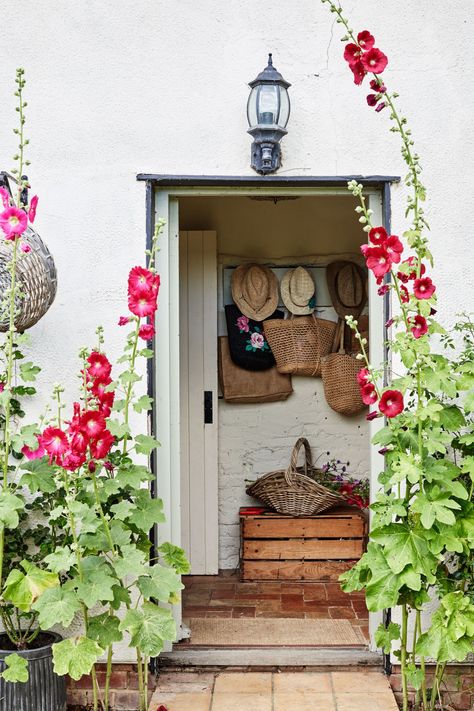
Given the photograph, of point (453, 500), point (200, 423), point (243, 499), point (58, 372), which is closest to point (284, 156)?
point (58, 372)

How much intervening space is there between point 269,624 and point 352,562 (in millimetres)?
1011

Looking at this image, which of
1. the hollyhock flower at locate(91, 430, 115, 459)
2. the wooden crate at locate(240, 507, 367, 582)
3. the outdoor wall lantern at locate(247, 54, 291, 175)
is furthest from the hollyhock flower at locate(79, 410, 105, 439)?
the wooden crate at locate(240, 507, 367, 582)

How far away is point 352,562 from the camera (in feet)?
18.1

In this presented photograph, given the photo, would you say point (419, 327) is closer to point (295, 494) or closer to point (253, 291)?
point (295, 494)

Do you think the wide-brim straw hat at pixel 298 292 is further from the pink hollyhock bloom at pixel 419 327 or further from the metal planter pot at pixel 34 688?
the metal planter pot at pixel 34 688

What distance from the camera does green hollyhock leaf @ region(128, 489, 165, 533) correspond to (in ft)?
11.2

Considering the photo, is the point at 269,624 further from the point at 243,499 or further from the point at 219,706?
the point at 243,499

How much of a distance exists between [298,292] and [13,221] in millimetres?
3054

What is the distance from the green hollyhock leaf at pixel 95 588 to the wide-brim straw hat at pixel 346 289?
10.3 feet

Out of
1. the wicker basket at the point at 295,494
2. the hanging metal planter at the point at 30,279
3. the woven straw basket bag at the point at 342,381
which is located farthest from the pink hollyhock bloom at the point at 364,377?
the woven straw basket bag at the point at 342,381

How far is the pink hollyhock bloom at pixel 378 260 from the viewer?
10.1ft

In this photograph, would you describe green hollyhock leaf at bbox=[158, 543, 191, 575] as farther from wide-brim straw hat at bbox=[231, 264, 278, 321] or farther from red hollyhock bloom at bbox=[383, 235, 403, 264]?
wide-brim straw hat at bbox=[231, 264, 278, 321]

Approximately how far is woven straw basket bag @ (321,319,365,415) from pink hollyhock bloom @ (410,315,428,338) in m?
2.61

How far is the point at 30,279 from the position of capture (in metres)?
3.36
